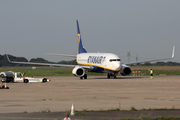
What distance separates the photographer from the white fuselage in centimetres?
5039

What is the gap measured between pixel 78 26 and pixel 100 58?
1484 centimetres

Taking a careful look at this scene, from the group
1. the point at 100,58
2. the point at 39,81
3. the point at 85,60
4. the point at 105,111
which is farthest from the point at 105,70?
the point at 105,111

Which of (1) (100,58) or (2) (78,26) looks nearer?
(1) (100,58)

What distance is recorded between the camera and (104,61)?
171ft

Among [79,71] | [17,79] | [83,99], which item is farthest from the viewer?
[79,71]

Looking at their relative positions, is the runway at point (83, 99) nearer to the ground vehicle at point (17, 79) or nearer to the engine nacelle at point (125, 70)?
the ground vehicle at point (17, 79)

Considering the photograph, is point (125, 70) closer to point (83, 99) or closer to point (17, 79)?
point (17, 79)

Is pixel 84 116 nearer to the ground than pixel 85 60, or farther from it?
nearer to the ground

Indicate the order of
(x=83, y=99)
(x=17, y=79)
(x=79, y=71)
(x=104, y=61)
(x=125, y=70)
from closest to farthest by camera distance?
(x=83, y=99) → (x=17, y=79) → (x=104, y=61) → (x=79, y=71) → (x=125, y=70)

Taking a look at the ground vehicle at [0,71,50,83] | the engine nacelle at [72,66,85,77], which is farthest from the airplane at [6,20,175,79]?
the ground vehicle at [0,71,50,83]

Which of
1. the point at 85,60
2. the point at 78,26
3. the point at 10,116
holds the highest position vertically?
the point at 78,26

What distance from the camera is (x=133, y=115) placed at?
13.6 metres

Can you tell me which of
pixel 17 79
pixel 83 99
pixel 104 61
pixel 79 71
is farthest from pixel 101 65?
pixel 83 99

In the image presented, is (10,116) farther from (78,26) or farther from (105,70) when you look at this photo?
(78,26)
